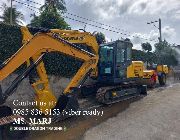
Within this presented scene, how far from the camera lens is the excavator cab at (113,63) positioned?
1412 cm

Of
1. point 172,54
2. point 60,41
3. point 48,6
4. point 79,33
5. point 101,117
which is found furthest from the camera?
point 172,54

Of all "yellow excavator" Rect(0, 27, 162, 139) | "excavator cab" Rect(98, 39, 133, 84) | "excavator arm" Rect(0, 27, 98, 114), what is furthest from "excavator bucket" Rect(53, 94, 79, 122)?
"excavator cab" Rect(98, 39, 133, 84)

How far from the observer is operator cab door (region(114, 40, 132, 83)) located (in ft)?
46.6

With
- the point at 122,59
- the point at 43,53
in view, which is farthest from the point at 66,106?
the point at 122,59

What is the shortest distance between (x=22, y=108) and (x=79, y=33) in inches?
177

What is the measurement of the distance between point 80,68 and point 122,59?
3.60 metres

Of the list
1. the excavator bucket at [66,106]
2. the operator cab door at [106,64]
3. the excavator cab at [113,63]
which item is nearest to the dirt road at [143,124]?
the excavator bucket at [66,106]

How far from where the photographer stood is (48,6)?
33219 millimetres

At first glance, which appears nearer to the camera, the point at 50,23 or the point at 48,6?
the point at 50,23

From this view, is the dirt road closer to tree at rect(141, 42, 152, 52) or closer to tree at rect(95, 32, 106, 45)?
tree at rect(95, 32, 106, 45)

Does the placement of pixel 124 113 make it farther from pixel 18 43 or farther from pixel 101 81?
pixel 18 43

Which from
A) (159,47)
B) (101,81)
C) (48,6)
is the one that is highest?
(48,6)

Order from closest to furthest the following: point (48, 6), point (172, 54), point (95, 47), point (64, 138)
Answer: point (64, 138), point (95, 47), point (48, 6), point (172, 54)

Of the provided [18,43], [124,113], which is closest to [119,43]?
[124,113]
